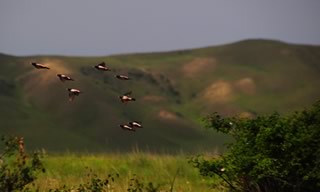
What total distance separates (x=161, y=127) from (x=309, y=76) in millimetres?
25703

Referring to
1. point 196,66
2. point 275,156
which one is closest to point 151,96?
point 196,66

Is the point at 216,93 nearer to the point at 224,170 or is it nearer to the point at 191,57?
the point at 191,57

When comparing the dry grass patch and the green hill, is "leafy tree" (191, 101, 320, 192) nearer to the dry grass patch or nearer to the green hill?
the green hill

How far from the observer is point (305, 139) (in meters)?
6.64

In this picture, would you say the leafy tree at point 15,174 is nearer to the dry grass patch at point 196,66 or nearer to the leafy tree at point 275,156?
the leafy tree at point 275,156

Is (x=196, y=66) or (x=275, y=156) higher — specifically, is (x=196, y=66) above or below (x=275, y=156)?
below

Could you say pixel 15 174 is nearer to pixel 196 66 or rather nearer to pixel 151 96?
pixel 151 96

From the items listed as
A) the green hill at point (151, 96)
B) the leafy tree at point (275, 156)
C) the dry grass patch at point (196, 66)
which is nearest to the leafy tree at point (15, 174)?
the leafy tree at point (275, 156)

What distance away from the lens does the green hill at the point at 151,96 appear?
7112 centimetres

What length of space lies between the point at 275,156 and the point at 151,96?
257ft

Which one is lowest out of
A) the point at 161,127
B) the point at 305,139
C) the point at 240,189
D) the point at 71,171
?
the point at 161,127

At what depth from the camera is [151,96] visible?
3354 inches

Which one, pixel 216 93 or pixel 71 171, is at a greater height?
pixel 71 171

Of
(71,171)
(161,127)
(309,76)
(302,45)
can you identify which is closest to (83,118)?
(161,127)
